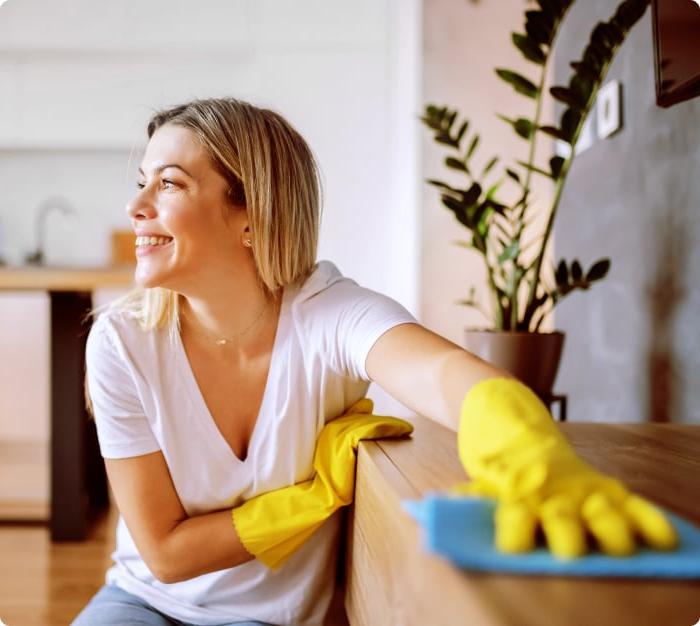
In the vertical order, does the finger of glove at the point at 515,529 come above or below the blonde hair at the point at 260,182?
below

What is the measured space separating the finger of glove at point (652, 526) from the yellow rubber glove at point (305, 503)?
18.4 inches

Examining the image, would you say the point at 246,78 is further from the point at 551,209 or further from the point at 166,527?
the point at 166,527

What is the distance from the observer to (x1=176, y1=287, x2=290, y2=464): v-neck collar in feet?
3.08

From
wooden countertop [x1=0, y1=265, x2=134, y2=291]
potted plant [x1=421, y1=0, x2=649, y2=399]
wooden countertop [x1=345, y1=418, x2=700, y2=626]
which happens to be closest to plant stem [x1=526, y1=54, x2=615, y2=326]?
potted plant [x1=421, y1=0, x2=649, y2=399]

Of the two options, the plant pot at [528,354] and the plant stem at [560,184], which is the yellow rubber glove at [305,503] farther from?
the plant stem at [560,184]

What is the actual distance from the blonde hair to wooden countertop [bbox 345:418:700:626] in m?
0.31

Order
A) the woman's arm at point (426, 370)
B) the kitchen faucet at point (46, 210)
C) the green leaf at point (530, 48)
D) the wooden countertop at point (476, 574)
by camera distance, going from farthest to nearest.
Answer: the kitchen faucet at point (46, 210), the green leaf at point (530, 48), the woman's arm at point (426, 370), the wooden countertop at point (476, 574)

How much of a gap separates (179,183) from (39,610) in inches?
44.9

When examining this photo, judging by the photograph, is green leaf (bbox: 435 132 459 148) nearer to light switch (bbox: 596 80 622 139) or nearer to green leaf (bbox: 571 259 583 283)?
light switch (bbox: 596 80 622 139)

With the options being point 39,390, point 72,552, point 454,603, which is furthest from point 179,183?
point 39,390

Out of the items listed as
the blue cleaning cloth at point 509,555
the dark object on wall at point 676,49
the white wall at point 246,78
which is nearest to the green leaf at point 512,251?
the dark object on wall at point 676,49

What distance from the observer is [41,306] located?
11.0ft

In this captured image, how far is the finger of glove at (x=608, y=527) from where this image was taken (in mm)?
411

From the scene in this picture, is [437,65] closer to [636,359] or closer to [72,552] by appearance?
[636,359]
